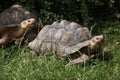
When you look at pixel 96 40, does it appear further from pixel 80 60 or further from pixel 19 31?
pixel 19 31

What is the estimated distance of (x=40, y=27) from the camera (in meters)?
6.25

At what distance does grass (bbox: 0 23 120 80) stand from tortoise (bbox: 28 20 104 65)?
0.50ft

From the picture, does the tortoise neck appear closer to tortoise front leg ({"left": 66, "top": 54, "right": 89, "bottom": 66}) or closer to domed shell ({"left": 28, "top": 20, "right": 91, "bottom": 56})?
domed shell ({"left": 28, "top": 20, "right": 91, "bottom": 56})

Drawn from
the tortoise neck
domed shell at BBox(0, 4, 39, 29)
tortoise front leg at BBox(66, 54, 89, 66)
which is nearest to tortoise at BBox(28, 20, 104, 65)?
tortoise front leg at BBox(66, 54, 89, 66)

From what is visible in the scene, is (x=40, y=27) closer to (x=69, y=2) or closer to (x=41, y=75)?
(x=69, y=2)

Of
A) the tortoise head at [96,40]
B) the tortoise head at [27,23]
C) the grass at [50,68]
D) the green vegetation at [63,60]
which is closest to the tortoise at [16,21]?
the tortoise head at [27,23]

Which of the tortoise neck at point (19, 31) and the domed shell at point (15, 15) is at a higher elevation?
the domed shell at point (15, 15)

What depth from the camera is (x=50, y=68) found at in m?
4.70

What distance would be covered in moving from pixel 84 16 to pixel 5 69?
2.24 metres

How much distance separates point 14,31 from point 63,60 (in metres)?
1.33

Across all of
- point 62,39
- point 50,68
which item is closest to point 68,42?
point 62,39

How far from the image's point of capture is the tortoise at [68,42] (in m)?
5.38

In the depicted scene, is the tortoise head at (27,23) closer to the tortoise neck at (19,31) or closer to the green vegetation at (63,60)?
the tortoise neck at (19,31)

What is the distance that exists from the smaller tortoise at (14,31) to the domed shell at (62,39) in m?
0.41
